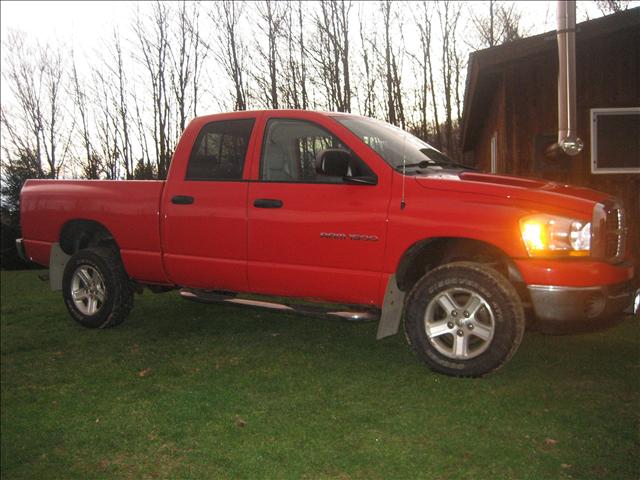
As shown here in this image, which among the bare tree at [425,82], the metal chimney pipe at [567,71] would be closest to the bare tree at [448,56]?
the bare tree at [425,82]

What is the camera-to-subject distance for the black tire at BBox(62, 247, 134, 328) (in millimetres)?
6645

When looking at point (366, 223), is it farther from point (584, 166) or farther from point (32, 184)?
point (584, 166)

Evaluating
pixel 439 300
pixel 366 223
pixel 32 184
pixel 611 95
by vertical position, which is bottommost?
pixel 439 300

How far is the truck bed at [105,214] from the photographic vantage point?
6289 millimetres

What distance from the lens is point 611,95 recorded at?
869 cm

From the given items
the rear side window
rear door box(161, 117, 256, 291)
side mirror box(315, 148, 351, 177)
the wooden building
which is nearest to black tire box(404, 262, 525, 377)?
side mirror box(315, 148, 351, 177)

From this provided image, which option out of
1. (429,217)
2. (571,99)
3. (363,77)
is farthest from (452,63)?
(429,217)

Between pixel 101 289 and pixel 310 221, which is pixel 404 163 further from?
pixel 101 289

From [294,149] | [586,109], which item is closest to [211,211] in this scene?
[294,149]

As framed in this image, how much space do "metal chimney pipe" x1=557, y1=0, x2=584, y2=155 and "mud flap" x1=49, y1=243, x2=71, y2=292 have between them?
535cm

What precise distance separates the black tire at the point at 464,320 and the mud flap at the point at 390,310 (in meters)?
0.17

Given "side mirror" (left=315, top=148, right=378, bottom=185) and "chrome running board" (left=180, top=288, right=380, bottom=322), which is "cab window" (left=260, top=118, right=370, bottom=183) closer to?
"side mirror" (left=315, top=148, right=378, bottom=185)

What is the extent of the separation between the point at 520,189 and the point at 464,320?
3.36ft

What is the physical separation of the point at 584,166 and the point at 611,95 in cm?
100
